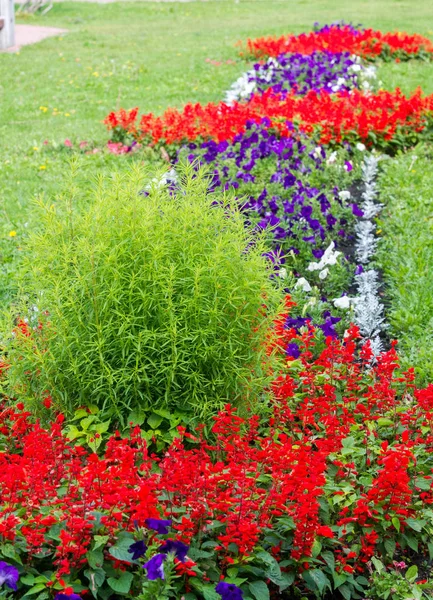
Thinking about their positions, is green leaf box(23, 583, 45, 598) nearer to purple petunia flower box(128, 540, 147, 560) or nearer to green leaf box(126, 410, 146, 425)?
purple petunia flower box(128, 540, 147, 560)

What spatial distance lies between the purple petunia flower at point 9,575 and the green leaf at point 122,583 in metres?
0.31

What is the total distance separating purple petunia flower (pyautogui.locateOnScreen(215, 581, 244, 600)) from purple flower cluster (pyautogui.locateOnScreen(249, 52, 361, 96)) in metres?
7.90

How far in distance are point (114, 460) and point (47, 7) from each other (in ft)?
62.5

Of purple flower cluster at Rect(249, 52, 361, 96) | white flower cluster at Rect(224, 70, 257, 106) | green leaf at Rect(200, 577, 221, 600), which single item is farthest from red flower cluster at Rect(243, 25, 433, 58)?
green leaf at Rect(200, 577, 221, 600)

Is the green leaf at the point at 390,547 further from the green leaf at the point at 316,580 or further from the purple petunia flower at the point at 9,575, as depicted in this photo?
the purple petunia flower at the point at 9,575

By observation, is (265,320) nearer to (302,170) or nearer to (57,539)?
(57,539)

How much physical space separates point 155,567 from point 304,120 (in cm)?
638

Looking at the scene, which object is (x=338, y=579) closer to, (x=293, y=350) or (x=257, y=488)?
(x=257, y=488)

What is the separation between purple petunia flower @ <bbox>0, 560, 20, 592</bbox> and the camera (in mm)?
2463

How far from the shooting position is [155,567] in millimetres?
2451

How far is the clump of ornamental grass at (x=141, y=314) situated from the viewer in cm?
341

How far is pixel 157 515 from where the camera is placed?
2.67 meters

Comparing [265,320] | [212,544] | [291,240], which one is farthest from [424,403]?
[291,240]

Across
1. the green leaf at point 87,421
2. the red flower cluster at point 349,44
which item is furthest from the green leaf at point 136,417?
the red flower cluster at point 349,44
